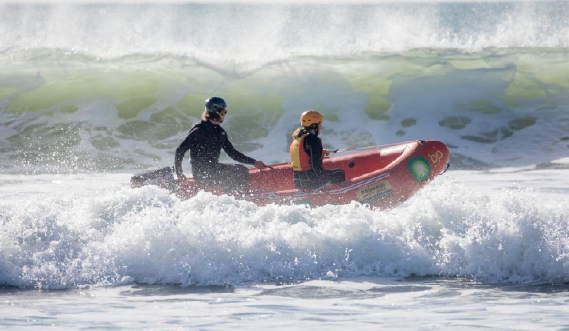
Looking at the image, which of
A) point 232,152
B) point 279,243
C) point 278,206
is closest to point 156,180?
point 232,152

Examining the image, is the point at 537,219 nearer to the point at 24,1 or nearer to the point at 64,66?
the point at 64,66

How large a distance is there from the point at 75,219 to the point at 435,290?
334cm

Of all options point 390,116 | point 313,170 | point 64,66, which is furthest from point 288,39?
point 313,170

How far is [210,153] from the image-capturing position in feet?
20.5

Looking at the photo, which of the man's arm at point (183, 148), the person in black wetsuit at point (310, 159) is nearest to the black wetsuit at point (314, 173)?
the person in black wetsuit at point (310, 159)

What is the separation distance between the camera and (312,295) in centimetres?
407

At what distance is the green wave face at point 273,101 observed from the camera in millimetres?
12297

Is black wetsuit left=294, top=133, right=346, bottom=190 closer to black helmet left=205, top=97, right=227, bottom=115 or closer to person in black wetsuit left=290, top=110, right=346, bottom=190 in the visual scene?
person in black wetsuit left=290, top=110, right=346, bottom=190

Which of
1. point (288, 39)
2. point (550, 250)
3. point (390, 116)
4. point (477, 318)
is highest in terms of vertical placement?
point (288, 39)

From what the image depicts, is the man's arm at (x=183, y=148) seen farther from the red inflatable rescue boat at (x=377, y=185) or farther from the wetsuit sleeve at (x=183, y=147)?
the red inflatable rescue boat at (x=377, y=185)

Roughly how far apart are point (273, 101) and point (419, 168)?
891cm

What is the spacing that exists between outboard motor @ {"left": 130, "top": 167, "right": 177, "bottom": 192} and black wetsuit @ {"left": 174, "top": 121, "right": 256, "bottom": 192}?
249 millimetres

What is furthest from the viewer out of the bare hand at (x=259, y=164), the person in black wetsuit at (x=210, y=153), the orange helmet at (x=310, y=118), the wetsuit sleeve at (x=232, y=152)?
the bare hand at (x=259, y=164)

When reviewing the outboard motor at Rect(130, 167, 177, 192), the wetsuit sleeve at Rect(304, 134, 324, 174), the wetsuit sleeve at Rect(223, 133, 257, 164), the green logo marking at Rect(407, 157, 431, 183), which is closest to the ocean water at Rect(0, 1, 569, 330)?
the outboard motor at Rect(130, 167, 177, 192)
